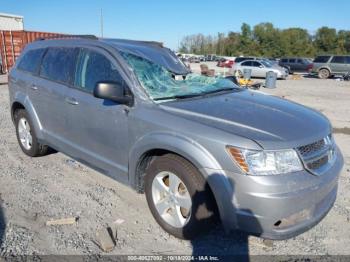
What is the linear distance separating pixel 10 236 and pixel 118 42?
2407 mm

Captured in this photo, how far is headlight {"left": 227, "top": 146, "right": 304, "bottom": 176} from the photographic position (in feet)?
8.73

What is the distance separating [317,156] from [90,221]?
89.6 inches

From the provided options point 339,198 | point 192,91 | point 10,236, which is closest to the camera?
point 10,236

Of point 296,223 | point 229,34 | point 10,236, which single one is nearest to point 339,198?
point 296,223

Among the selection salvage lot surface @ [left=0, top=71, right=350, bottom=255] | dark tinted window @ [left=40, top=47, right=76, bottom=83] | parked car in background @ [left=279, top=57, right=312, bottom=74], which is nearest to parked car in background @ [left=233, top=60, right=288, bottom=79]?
parked car in background @ [left=279, top=57, right=312, bottom=74]

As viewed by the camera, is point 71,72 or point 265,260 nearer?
point 265,260

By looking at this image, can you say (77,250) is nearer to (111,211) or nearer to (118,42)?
(111,211)

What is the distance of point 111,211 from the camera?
12.4 feet

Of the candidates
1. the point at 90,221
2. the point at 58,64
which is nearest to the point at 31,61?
the point at 58,64

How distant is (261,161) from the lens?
267 cm

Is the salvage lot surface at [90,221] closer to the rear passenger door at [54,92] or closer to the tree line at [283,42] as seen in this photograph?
the rear passenger door at [54,92]

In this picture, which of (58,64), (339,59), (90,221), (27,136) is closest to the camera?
(90,221)

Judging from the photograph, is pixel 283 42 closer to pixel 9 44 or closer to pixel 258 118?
pixel 9 44

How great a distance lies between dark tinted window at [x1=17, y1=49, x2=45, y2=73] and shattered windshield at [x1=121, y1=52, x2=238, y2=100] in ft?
6.13
